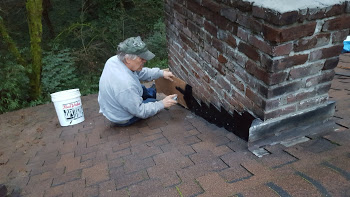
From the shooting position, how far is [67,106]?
13.0ft

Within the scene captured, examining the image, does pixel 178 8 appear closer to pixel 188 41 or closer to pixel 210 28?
pixel 188 41

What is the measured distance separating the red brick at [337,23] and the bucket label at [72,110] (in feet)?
11.6

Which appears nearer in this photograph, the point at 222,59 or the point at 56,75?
the point at 222,59

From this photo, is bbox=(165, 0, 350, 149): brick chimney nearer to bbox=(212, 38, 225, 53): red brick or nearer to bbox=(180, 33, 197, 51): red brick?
bbox=(212, 38, 225, 53): red brick

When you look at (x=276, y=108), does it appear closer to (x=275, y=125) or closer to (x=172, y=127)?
(x=275, y=125)

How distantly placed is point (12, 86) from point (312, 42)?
6414 millimetres

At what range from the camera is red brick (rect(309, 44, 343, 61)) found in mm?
1787

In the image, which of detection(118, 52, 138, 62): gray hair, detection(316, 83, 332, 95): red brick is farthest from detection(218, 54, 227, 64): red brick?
detection(118, 52, 138, 62): gray hair

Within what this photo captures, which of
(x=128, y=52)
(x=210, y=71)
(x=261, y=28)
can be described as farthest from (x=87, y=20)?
(x=261, y=28)

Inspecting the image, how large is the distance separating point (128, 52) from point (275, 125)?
1.91 metres

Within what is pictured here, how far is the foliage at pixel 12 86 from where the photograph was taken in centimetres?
597

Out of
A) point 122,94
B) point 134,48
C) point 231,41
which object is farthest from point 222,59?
point 122,94

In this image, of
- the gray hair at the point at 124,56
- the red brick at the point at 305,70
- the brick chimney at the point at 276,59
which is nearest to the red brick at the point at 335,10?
the brick chimney at the point at 276,59

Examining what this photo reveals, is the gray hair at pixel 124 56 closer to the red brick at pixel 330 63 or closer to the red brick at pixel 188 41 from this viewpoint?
the red brick at pixel 188 41
